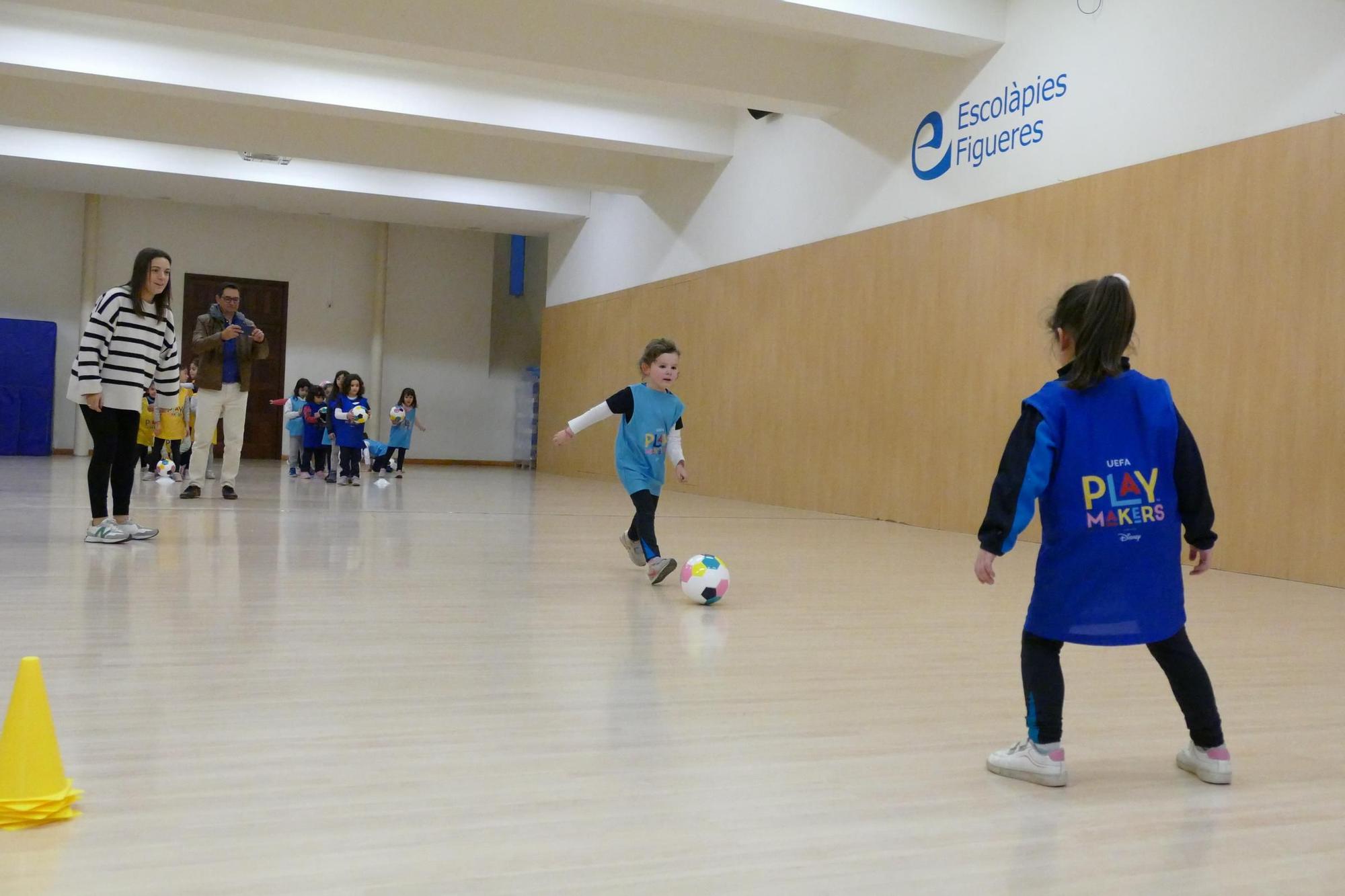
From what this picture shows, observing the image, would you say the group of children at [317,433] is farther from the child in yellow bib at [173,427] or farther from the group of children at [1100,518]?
the group of children at [1100,518]

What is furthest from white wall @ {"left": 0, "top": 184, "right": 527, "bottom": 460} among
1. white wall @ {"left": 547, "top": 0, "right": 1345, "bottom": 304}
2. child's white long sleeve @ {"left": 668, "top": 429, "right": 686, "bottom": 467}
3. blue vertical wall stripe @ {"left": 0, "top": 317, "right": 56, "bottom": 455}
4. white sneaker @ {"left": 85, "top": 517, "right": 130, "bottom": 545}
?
child's white long sleeve @ {"left": 668, "top": 429, "right": 686, "bottom": 467}

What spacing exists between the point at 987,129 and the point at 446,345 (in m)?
13.3

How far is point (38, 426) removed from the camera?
1770 cm

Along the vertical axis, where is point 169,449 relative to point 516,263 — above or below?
below

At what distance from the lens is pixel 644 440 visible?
17.8 feet

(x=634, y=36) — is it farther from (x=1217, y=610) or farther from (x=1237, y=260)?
(x=1217, y=610)

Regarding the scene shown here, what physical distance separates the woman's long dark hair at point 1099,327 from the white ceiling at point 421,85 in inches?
271

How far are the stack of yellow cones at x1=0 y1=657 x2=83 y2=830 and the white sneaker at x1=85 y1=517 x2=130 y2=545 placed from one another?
4.22 m

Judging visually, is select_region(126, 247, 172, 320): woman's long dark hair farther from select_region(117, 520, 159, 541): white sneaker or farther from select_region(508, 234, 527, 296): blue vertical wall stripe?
select_region(508, 234, 527, 296): blue vertical wall stripe

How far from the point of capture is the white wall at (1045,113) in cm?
682

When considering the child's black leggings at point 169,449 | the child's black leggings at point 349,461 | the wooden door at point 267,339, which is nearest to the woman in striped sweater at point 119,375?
the child's black leggings at point 349,461

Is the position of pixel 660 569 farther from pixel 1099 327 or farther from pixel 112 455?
pixel 1099 327

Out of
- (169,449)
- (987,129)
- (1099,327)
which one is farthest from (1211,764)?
(169,449)

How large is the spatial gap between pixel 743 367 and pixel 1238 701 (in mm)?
9832
